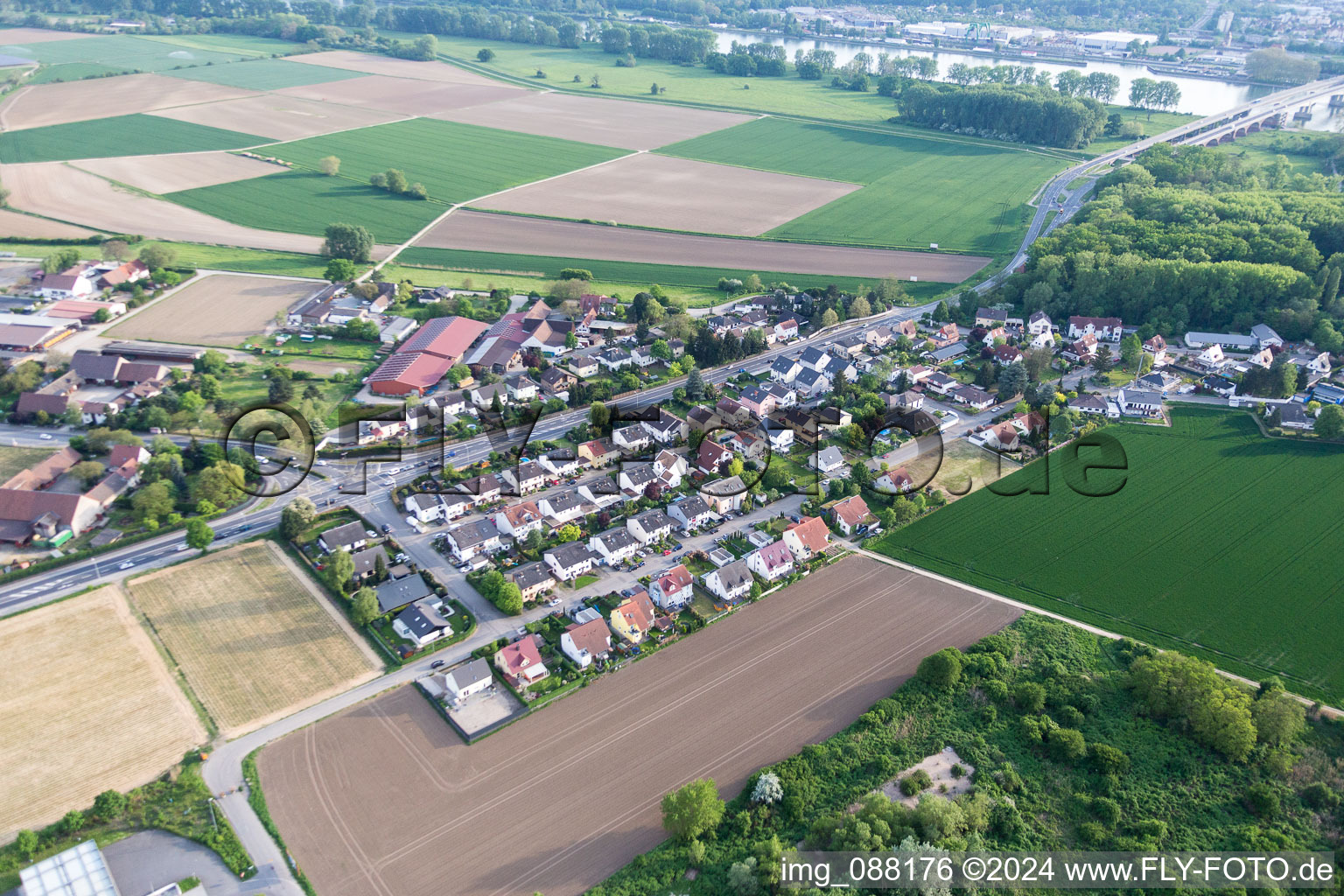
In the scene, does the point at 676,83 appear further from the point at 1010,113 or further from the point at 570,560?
the point at 570,560

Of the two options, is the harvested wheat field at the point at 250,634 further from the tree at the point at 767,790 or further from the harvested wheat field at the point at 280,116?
the harvested wheat field at the point at 280,116

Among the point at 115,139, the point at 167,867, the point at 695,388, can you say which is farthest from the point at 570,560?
the point at 115,139

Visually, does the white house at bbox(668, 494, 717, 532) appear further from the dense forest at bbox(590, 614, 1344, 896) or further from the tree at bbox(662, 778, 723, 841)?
the tree at bbox(662, 778, 723, 841)

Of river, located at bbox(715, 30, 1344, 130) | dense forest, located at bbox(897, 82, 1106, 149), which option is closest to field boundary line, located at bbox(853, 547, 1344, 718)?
dense forest, located at bbox(897, 82, 1106, 149)

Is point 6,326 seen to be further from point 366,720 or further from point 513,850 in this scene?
point 513,850

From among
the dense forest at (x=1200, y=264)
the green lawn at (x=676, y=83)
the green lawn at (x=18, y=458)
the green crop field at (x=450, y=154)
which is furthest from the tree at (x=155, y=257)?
the green lawn at (x=676, y=83)
